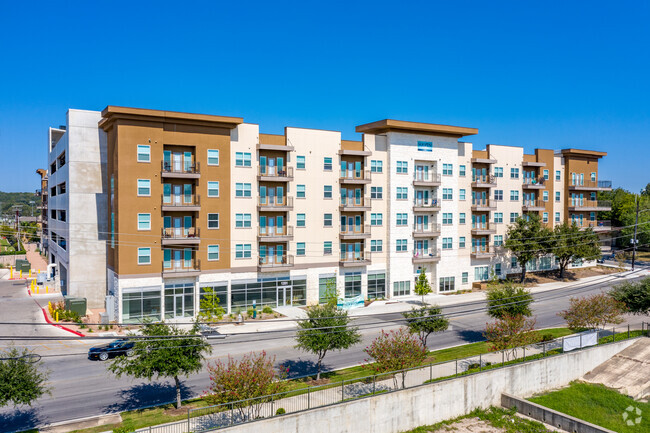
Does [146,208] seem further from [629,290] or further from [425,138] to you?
[629,290]

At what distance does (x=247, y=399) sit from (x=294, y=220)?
90.8ft

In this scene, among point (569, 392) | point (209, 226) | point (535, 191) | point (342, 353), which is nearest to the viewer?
point (569, 392)

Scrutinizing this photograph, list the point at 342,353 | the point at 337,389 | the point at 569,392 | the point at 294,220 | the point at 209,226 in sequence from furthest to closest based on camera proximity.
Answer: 1. the point at 294,220
2. the point at 209,226
3. the point at 342,353
4. the point at 569,392
5. the point at 337,389

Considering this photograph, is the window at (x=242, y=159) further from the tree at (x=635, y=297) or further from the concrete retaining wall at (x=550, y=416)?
the tree at (x=635, y=297)

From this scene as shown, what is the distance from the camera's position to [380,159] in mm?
51719

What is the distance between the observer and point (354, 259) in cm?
5041

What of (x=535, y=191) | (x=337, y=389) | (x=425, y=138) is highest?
(x=425, y=138)

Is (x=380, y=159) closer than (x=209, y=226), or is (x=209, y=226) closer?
(x=209, y=226)

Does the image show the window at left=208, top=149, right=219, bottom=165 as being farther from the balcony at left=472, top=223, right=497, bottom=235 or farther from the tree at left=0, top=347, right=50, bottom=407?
the balcony at left=472, top=223, right=497, bottom=235

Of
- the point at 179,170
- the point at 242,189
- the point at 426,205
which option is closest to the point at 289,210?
the point at 242,189

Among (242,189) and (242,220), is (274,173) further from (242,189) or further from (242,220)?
(242,220)

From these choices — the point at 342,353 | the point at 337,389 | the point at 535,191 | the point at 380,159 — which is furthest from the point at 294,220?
the point at 535,191

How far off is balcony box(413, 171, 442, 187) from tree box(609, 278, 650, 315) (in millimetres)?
21170

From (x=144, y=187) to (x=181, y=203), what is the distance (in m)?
3.39
